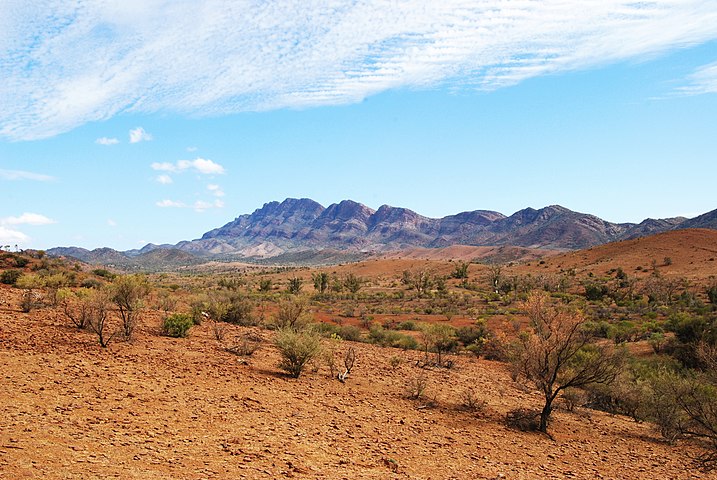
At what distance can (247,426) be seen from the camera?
888 centimetres

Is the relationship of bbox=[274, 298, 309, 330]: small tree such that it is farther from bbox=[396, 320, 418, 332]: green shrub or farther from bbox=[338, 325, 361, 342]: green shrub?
bbox=[396, 320, 418, 332]: green shrub

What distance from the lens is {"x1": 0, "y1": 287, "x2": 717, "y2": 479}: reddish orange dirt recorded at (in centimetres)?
695

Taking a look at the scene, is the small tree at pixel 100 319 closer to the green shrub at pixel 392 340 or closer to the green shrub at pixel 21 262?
the green shrub at pixel 392 340

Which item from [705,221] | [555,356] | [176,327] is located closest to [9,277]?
[176,327]

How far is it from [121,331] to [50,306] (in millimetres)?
6332

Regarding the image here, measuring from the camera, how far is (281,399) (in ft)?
36.3

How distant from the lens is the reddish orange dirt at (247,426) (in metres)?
6.95

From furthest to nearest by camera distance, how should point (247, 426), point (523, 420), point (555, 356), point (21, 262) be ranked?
point (21, 262), point (555, 356), point (523, 420), point (247, 426)

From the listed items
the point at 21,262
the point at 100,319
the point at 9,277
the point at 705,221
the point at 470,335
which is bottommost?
the point at 470,335

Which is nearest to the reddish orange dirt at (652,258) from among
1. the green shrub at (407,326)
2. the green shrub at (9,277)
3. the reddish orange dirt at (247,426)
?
the green shrub at (407,326)

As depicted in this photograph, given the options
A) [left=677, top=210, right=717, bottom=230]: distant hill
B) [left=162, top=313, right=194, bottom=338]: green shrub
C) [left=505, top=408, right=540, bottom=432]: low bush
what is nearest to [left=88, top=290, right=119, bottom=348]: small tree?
[left=162, top=313, right=194, bottom=338]: green shrub

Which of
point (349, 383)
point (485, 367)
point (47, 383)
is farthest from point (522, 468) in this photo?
point (485, 367)

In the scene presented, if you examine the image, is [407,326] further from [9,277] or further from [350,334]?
[9,277]

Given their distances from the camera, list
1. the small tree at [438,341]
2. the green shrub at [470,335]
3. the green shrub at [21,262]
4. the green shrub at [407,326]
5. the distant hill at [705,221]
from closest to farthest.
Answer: the small tree at [438,341] < the green shrub at [470,335] < the green shrub at [407,326] < the green shrub at [21,262] < the distant hill at [705,221]
